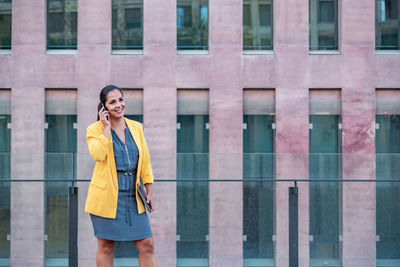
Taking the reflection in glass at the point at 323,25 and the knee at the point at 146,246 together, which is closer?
the knee at the point at 146,246

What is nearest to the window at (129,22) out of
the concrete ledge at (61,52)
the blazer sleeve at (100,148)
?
the concrete ledge at (61,52)

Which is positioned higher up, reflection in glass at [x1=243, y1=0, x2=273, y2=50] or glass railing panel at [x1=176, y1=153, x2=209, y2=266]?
reflection in glass at [x1=243, y1=0, x2=273, y2=50]

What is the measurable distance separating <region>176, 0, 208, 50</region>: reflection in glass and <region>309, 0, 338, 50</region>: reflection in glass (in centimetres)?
235

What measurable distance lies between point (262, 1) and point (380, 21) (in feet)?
8.63

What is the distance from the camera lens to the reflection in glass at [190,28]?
496 inches

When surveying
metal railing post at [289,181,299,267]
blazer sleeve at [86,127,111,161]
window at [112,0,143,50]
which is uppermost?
window at [112,0,143,50]

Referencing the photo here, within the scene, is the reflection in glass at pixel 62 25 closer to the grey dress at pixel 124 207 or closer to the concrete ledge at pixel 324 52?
the concrete ledge at pixel 324 52

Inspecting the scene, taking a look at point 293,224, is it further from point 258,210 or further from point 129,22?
point 129,22

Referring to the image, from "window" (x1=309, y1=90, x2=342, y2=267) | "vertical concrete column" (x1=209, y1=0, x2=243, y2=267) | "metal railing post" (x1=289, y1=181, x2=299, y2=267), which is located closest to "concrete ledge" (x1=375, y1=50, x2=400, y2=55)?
"vertical concrete column" (x1=209, y1=0, x2=243, y2=267)

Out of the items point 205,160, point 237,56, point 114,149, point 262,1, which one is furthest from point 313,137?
point 114,149

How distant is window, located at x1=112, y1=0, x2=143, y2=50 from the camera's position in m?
12.6

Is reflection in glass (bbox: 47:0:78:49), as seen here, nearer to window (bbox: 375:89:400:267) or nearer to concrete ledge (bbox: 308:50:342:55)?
concrete ledge (bbox: 308:50:342:55)

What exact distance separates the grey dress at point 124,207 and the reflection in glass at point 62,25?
24.6 ft

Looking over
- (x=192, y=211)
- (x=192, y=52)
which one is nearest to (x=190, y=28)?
(x=192, y=52)
